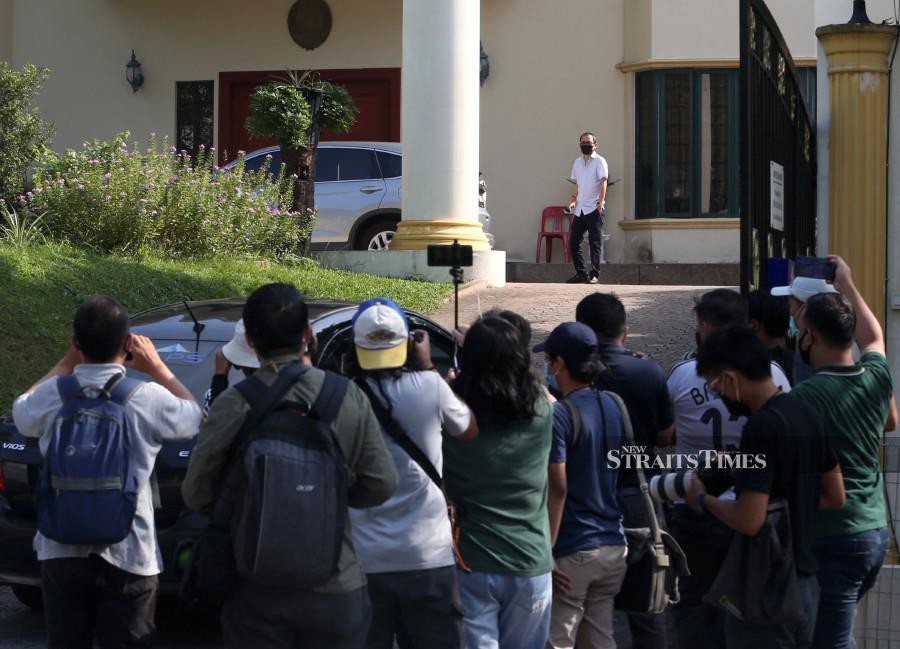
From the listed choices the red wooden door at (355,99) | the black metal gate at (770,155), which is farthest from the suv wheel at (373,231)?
the black metal gate at (770,155)

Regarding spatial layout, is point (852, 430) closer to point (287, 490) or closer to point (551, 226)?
point (287, 490)

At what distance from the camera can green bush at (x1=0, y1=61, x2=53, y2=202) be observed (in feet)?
50.1

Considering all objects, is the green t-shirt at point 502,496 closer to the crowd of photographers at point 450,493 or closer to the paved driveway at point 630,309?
the crowd of photographers at point 450,493

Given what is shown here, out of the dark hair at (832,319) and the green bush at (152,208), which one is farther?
the green bush at (152,208)

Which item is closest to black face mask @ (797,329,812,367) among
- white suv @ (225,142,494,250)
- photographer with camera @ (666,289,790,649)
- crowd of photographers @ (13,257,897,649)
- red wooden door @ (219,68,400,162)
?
crowd of photographers @ (13,257,897,649)

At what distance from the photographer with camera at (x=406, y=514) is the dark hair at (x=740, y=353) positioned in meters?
0.90

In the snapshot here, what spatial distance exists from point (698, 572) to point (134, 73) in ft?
56.1

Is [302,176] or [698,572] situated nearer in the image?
[698,572]

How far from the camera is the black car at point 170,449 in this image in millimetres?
5496

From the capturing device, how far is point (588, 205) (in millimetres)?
15156

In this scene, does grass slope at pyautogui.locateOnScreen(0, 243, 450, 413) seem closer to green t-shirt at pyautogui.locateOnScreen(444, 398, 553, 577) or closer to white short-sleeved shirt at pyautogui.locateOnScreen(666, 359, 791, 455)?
white short-sleeved shirt at pyautogui.locateOnScreen(666, 359, 791, 455)

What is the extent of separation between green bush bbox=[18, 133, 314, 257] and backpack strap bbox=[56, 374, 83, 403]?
8274 mm

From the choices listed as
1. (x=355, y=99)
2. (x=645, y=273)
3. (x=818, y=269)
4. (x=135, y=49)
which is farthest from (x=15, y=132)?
(x=818, y=269)

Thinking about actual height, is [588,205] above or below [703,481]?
above
